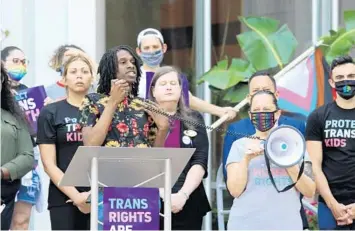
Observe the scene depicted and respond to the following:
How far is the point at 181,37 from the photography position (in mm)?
9672

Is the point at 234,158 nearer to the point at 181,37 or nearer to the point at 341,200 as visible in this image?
the point at 341,200

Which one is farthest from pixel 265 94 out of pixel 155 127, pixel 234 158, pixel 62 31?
pixel 62 31

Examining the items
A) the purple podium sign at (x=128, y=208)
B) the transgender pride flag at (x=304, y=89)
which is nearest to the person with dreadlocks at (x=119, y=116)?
the purple podium sign at (x=128, y=208)

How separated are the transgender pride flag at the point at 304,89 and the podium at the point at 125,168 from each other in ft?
9.21

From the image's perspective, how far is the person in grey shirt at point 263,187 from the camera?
6.04 meters

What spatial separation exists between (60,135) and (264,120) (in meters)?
1.47

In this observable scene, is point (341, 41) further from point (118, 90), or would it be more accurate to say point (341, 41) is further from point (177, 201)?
point (118, 90)

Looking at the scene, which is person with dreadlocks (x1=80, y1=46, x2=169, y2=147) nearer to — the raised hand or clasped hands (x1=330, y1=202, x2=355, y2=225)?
the raised hand

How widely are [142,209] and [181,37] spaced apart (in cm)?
471

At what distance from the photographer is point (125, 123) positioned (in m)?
5.65

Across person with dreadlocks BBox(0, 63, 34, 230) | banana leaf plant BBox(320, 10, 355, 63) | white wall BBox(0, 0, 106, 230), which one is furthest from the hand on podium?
white wall BBox(0, 0, 106, 230)

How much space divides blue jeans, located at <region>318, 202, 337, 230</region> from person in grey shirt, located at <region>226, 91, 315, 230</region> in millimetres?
527

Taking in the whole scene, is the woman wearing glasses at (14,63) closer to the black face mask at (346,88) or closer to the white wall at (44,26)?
the white wall at (44,26)

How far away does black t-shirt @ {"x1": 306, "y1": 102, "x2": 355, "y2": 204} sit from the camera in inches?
258
